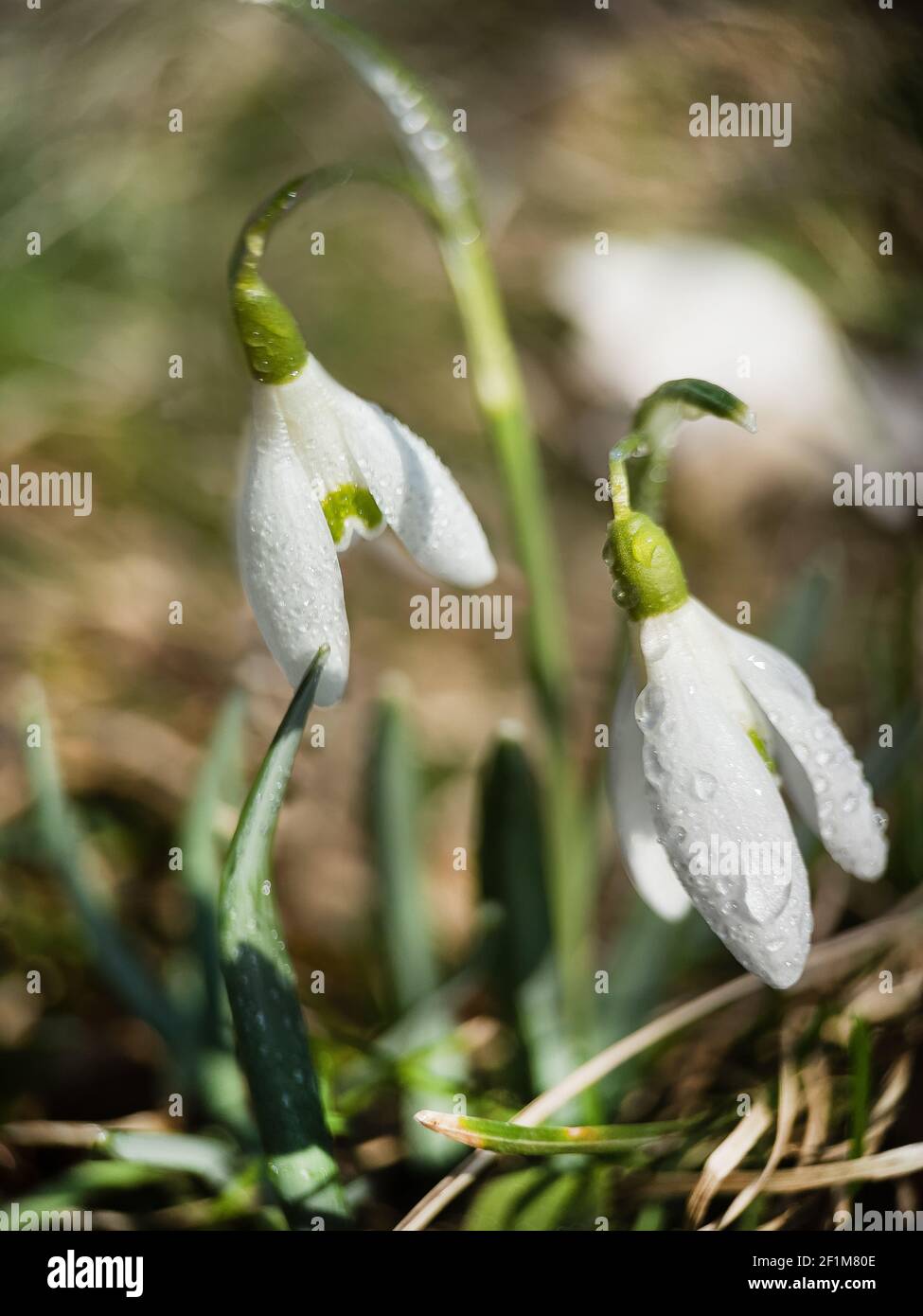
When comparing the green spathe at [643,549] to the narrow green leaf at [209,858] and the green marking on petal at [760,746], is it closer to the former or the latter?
the green marking on petal at [760,746]

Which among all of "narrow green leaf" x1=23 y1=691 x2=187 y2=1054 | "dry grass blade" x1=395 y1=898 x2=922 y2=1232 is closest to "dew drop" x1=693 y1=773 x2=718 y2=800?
"dry grass blade" x1=395 y1=898 x2=922 y2=1232

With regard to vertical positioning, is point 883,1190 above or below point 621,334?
below

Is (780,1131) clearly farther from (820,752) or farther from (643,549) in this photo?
(643,549)

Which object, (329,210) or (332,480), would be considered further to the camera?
(329,210)

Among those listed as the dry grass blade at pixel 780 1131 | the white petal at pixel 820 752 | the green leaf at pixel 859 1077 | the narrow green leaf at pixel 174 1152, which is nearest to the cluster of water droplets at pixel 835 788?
the white petal at pixel 820 752

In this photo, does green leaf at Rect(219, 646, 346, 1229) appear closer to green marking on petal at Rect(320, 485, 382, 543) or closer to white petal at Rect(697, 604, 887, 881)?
green marking on petal at Rect(320, 485, 382, 543)
